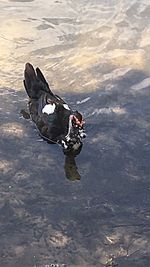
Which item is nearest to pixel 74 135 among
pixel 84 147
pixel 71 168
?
pixel 84 147

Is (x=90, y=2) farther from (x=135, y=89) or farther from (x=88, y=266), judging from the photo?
(x=88, y=266)

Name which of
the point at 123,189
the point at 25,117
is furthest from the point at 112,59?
the point at 123,189

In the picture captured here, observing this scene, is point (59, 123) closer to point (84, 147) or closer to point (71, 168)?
point (84, 147)

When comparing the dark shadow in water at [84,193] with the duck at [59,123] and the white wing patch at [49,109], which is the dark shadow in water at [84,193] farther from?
the white wing patch at [49,109]

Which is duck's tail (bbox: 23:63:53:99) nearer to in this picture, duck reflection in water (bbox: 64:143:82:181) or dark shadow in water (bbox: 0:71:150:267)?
dark shadow in water (bbox: 0:71:150:267)

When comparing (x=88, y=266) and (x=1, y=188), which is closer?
(x=88, y=266)

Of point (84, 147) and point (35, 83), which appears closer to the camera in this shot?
point (84, 147)

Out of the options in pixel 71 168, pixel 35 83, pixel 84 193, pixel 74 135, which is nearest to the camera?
pixel 84 193
